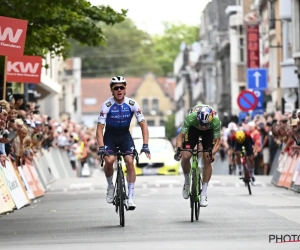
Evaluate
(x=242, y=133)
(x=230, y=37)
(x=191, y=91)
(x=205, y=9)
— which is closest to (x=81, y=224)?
(x=242, y=133)

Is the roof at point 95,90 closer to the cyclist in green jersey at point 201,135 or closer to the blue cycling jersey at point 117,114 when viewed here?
the cyclist in green jersey at point 201,135

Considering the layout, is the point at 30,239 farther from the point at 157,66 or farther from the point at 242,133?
the point at 157,66

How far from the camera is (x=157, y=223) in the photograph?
18.0 metres

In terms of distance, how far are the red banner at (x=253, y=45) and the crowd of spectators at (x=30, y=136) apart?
1516cm

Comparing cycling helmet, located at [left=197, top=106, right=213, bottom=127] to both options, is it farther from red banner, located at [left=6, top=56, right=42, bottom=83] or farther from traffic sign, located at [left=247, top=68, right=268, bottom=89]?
traffic sign, located at [left=247, top=68, right=268, bottom=89]

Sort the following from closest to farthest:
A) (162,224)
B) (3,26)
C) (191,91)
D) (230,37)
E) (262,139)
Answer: (162,224)
(3,26)
(262,139)
(230,37)
(191,91)

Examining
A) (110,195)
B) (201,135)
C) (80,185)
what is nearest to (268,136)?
(80,185)

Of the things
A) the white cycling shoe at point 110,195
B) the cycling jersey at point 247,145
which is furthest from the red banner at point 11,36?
the cycling jersey at point 247,145

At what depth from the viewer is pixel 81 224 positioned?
18516 mm

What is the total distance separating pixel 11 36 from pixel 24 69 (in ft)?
16.8

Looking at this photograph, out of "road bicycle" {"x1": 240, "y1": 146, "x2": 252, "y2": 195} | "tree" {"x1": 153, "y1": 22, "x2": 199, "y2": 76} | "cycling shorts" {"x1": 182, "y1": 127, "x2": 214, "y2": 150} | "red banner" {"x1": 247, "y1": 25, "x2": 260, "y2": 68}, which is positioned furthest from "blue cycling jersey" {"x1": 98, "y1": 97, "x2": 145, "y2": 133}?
"tree" {"x1": 153, "y1": 22, "x2": 199, "y2": 76}

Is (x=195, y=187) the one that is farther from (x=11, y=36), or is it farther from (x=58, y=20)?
(x=58, y=20)

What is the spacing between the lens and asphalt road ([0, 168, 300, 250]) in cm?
1467

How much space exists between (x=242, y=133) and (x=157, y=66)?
5648 inches
